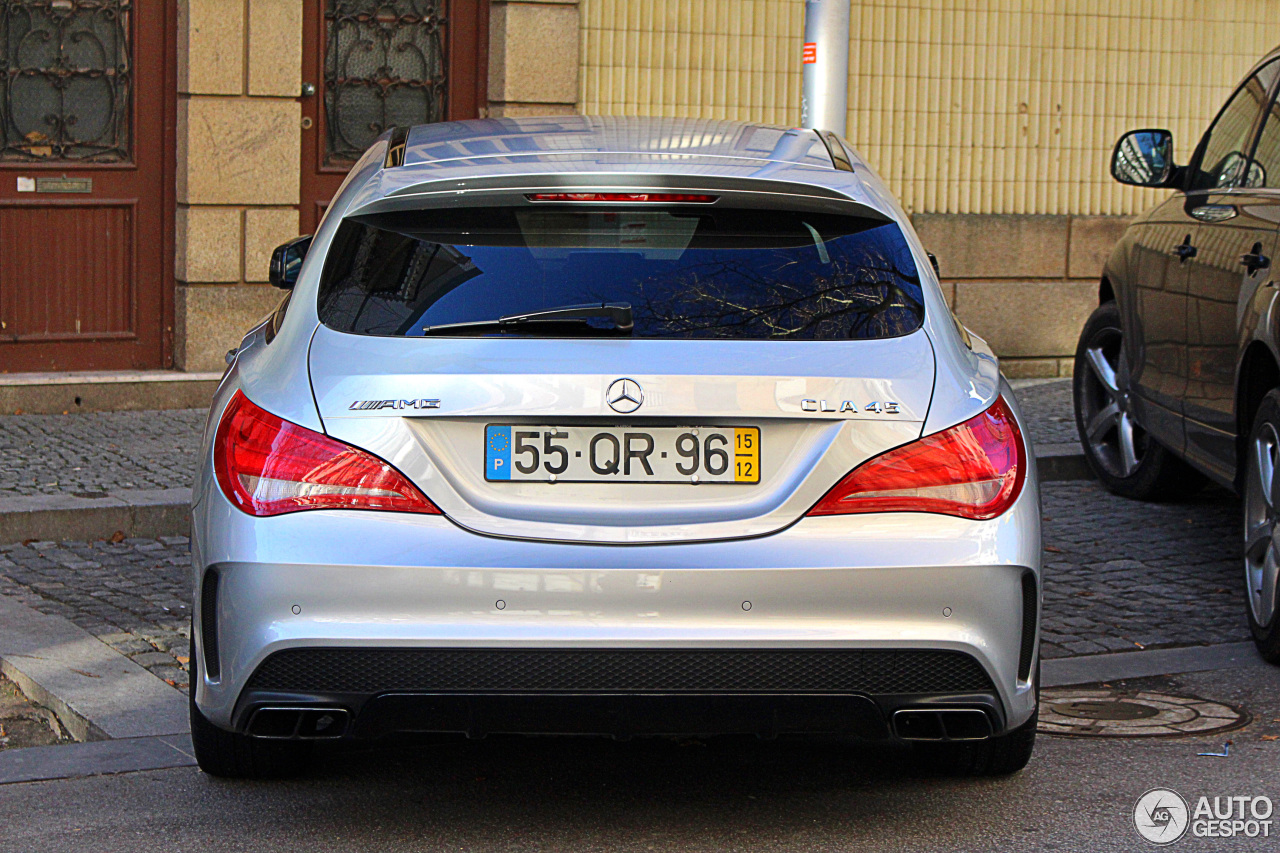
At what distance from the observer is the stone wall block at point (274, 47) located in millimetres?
10461

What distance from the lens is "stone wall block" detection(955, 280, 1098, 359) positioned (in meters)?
12.0

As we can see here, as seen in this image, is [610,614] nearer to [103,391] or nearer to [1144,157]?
[1144,157]

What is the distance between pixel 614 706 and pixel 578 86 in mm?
8123

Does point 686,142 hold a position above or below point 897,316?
above

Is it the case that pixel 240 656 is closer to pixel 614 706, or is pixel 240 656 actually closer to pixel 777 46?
pixel 614 706

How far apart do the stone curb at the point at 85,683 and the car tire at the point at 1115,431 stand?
4726 millimetres

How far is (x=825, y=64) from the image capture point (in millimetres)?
8633

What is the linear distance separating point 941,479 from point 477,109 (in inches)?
316

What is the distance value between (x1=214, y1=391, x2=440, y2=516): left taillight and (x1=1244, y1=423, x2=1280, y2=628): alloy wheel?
332 centimetres

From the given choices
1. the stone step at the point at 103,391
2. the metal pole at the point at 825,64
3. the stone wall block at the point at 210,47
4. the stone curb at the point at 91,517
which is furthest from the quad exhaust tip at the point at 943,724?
the stone wall block at the point at 210,47

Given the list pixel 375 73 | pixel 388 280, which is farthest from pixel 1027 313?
pixel 388 280

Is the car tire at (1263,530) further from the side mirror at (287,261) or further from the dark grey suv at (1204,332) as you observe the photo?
the side mirror at (287,261)

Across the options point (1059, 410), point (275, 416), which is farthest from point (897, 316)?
point (1059, 410)

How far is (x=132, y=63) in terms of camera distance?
10359mm
